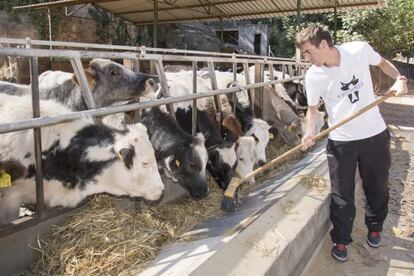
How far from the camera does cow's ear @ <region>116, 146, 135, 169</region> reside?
2.94 metres

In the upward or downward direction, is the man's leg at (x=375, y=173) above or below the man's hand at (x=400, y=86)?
below

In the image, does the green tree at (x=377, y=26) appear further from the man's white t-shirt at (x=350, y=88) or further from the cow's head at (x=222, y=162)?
the man's white t-shirt at (x=350, y=88)

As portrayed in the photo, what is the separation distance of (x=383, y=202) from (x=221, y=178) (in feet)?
5.30

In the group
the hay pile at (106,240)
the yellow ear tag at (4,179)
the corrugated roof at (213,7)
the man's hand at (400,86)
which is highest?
the corrugated roof at (213,7)

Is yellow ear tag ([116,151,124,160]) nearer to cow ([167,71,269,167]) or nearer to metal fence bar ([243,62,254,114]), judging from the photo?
cow ([167,71,269,167])

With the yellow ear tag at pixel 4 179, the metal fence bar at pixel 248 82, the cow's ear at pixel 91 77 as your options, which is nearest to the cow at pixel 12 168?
the yellow ear tag at pixel 4 179

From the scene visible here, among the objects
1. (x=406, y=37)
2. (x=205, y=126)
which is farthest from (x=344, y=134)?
(x=406, y=37)

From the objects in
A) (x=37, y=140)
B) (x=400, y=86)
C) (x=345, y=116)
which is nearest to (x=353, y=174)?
(x=345, y=116)

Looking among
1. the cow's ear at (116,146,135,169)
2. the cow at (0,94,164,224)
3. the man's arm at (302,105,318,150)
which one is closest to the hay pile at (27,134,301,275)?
the cow at (0,94,164,224)

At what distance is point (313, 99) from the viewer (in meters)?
3.65

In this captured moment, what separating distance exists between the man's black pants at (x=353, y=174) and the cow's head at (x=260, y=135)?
62.7 inches

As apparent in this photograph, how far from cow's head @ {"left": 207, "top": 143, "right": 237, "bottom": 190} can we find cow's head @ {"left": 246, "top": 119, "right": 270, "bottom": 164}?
79 centimetres

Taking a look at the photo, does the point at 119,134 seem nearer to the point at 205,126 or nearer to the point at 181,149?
the point at 181,149

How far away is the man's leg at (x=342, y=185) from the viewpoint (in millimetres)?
3668
